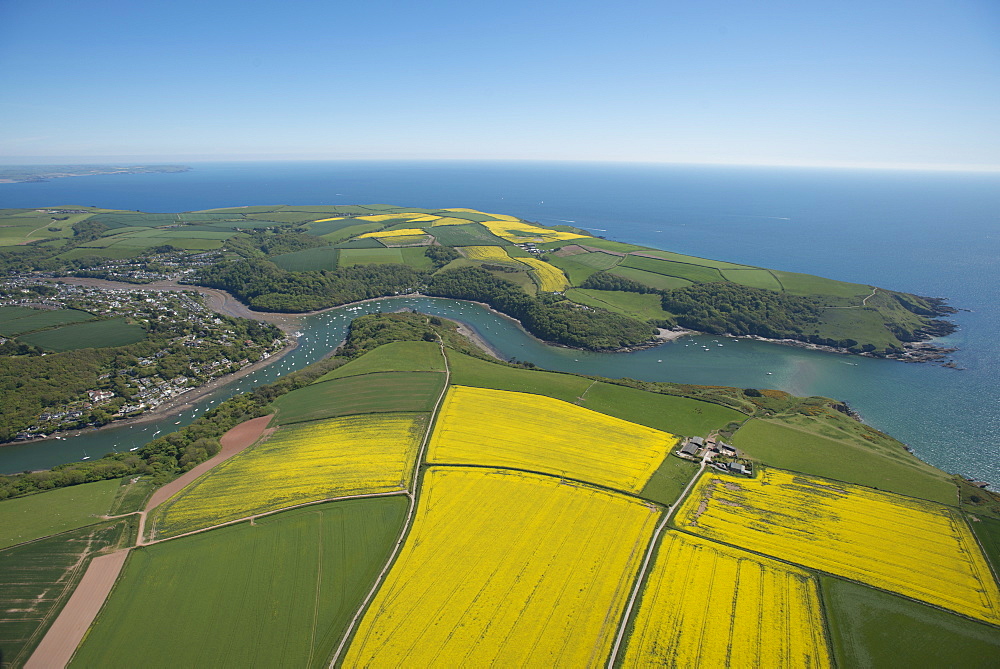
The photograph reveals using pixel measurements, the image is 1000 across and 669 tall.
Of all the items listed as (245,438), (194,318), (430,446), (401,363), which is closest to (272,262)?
(194,318)

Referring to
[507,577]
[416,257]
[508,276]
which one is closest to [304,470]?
[507,577]

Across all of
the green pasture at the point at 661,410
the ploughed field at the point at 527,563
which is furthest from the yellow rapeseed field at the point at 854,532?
the green pasture at the point at 661,410

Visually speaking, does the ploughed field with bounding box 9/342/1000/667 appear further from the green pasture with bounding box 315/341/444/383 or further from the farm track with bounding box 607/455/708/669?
the green pasture with bounding box 315/341/444/383

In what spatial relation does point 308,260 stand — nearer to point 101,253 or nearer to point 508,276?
point 508,276

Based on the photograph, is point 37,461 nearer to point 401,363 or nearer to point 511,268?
point 401,363

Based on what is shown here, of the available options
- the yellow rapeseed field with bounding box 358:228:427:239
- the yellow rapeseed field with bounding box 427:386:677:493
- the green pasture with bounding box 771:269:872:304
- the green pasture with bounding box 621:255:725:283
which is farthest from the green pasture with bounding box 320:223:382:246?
the green pasture with bounding box 771:269:872:304

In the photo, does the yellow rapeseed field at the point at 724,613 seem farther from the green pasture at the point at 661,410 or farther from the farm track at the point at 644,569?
the green pasture at the point at 661,410

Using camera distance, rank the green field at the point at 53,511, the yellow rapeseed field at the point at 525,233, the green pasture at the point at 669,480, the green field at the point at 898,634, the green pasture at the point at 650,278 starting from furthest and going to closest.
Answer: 1. the yellow rapeseed field at the point at 525,233
2. the green pasture at the point at 650,278
3. the green pasture at the point at 669,480
4. the green field at the point at 53,511
5. the green field at the point at 898,634
